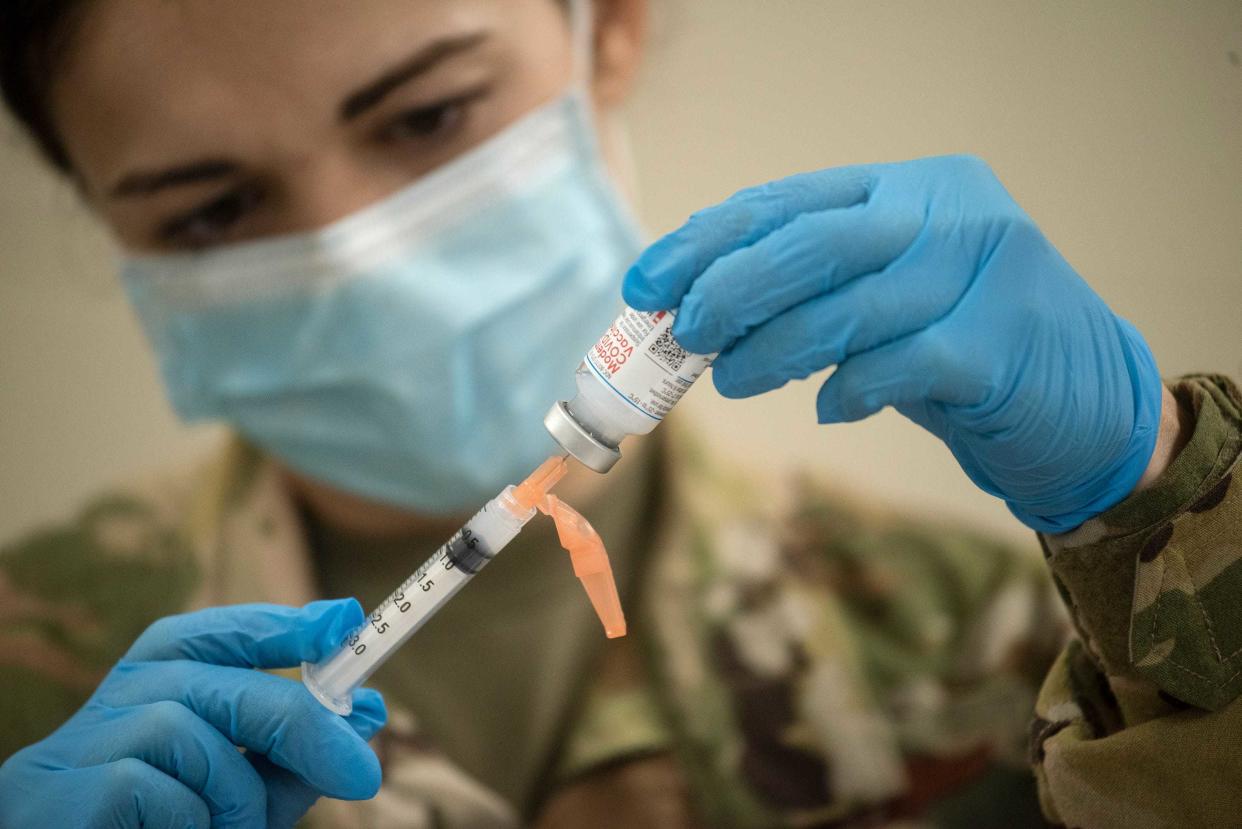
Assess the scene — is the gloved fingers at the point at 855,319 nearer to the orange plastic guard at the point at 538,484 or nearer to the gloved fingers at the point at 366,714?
the orange plastic guard at the point at 538,484

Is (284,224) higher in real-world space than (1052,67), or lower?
higher

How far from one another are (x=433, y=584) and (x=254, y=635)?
209 mm

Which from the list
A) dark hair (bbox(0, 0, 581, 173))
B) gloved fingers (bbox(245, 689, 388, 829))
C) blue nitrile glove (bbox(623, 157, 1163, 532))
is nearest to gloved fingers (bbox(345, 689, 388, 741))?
gloved fingers (bbox(245, 689, 388, 829))

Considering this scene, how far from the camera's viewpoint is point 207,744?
896 millimetres

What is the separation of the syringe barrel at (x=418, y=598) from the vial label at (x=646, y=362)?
170mm

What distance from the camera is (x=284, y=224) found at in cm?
135

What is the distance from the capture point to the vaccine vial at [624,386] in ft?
2.61

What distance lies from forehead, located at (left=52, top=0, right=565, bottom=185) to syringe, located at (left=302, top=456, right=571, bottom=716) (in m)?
0.66

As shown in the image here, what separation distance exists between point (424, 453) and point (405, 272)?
0.80ft

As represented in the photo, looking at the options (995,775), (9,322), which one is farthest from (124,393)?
(995,775)

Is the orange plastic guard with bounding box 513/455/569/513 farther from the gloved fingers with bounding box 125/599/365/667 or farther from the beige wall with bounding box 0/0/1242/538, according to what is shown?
the beige wall with bounding box 0/0/1242/538

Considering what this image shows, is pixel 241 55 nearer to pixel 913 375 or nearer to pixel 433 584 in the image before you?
pixel 433 584

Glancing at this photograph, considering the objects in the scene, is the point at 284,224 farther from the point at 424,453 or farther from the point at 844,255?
the point at 844,255

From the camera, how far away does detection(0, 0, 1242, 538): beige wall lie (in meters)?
1.30
